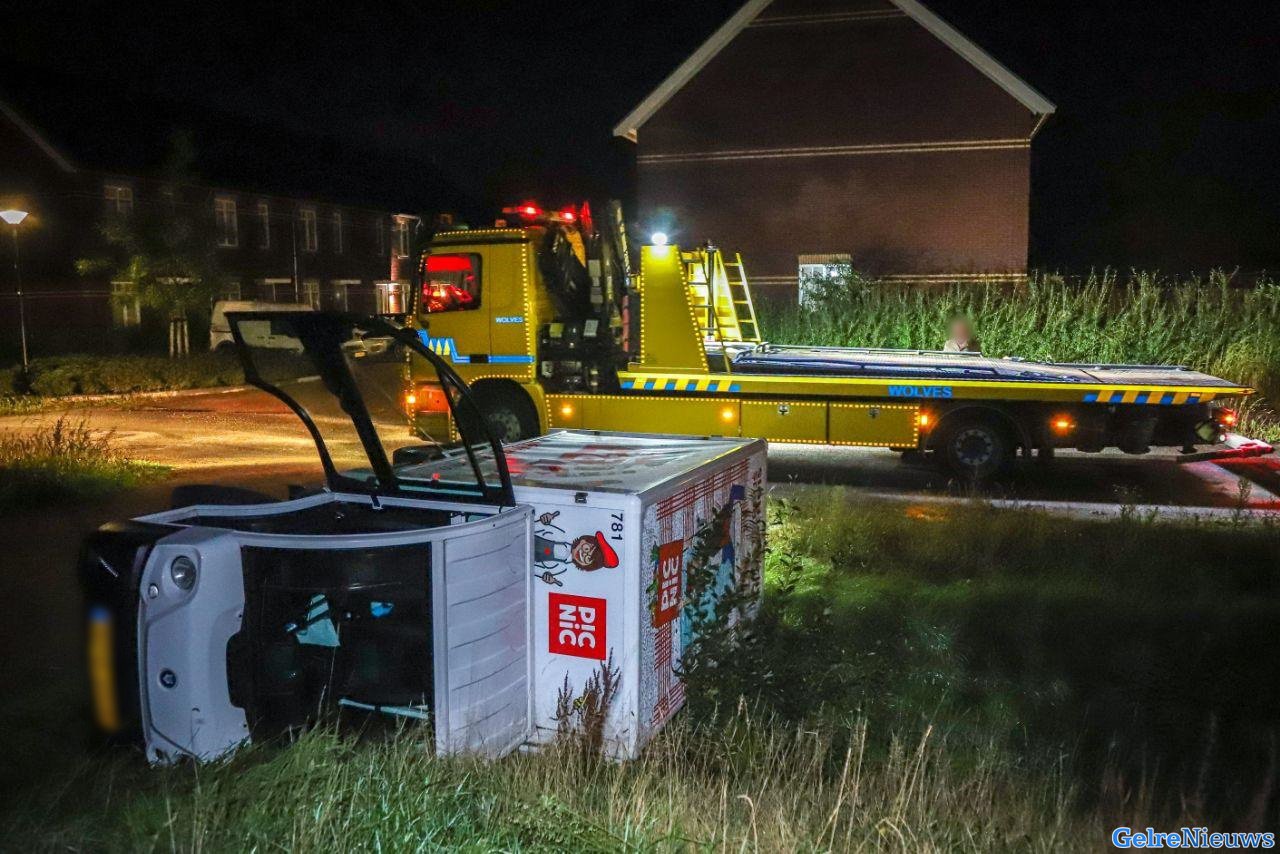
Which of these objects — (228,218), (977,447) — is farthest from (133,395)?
(228,218)

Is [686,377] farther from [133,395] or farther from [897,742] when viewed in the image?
[133,395]

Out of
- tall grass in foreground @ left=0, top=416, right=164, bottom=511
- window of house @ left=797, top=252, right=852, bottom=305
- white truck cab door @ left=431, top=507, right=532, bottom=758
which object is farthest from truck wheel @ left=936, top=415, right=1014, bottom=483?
window of house @ left=797, top=252, right=852, bottom=305

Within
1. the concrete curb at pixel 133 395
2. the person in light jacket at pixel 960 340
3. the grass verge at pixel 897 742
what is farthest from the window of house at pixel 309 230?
the grass verge at pixel 897 742

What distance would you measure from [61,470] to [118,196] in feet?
88.7

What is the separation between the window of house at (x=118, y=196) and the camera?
32844 mm

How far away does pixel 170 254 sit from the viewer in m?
25.5

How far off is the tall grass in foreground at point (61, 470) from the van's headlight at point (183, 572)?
635cm

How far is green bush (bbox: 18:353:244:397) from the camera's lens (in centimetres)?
2061

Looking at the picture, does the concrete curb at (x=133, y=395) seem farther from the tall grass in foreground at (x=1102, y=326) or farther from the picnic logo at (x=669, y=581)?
the picnic logo at (x=669, y=581)

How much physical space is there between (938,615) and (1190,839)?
2.73m

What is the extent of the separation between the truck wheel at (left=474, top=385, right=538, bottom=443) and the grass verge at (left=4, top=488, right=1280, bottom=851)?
195 inches

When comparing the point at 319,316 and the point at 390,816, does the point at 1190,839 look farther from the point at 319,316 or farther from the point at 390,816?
the point at 319,316

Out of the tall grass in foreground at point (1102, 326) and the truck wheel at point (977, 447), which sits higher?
the tall grass in foreground at point (1102, 326)

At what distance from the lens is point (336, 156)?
48094 millimetres
